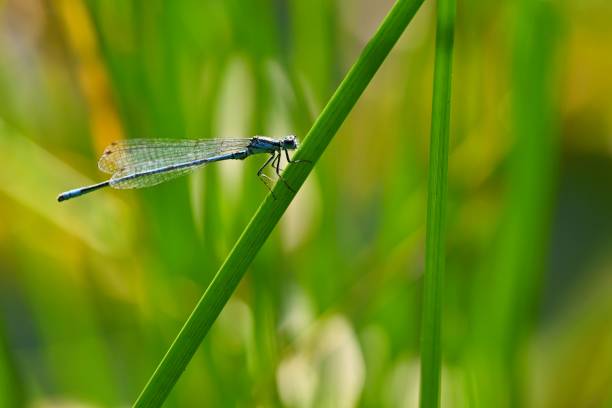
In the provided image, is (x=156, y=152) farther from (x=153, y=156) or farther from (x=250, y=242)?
(x=250, y=242)

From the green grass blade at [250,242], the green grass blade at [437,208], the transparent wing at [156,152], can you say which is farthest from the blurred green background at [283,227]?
the green grass blade at [250,242]

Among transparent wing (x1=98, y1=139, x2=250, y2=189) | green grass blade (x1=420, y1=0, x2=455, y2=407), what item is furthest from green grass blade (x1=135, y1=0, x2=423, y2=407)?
transparent wing (x1=98, y1=139, x2=250, y2=189)

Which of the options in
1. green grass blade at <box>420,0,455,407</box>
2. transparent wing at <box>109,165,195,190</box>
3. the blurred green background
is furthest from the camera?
transparent wing at <box>109,165,195,190</box>

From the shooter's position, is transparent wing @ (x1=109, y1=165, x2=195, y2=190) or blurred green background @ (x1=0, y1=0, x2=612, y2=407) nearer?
blurred green background @ (x1=0, y1=0, x2=612, y2=407)

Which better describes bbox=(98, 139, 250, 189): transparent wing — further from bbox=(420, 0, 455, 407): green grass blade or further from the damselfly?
bbox=(420, 0, 455, 407): green grass blade

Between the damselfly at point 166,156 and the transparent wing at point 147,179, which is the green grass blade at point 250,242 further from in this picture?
the transparent wing at point 147,179

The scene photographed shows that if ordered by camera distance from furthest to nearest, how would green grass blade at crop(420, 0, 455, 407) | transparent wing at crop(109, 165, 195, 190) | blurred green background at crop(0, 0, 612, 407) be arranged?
1. transparent wing at crop(109, 165, 195, 190)
2. blurred green background at crop(0, 0, 612, 407)
3. green grass blade at crop(420, 0, 455, 407)
